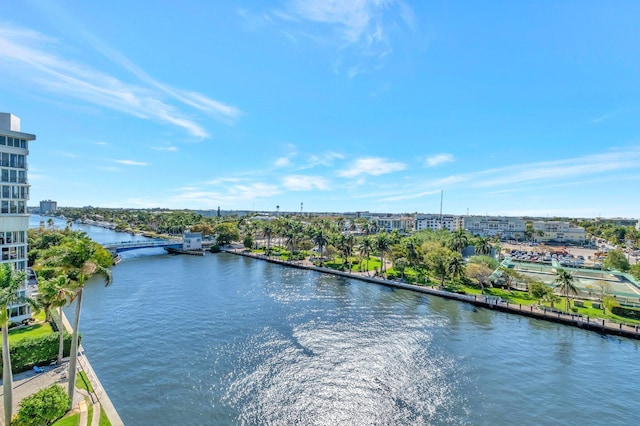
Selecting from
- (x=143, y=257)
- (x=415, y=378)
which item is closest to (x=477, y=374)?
(x=415, y=378)

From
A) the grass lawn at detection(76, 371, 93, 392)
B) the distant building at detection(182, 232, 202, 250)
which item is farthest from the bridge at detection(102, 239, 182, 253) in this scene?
the grass lawn at detection(76, 371, 93, 392)

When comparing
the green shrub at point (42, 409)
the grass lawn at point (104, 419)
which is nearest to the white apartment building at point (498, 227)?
the grass lawn at point (104, 419)

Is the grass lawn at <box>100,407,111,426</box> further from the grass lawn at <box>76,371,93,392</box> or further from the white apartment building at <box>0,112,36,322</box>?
the white apartment building at <box>0,112,36,322</box>

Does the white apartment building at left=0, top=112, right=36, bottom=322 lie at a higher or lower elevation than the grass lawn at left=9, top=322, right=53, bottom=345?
higher

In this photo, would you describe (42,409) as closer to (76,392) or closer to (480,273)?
(76,392)

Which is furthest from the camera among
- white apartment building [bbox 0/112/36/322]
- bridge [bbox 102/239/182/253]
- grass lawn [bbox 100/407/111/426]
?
bridge [bbox 102/239/182/253]

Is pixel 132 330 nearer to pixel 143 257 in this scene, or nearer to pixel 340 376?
pixel 340 376

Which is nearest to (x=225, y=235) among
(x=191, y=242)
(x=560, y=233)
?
(x=191, y=242)
